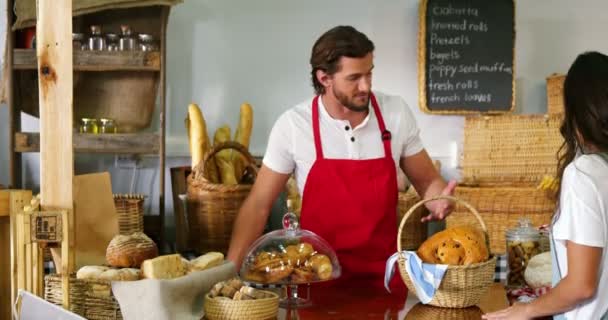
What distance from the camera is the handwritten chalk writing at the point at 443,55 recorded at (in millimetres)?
5211

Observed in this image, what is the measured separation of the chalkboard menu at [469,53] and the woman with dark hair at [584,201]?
2955 mm

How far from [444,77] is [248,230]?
231cm

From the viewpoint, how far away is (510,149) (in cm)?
500

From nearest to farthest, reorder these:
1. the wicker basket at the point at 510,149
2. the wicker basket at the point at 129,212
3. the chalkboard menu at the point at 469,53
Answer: the wicker basket at the point at 129,212 → the wicker basket at the point at 510,149 → the chalkboard menu at the point at 469,53

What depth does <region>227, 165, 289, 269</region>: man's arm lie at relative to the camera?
3.28 metres

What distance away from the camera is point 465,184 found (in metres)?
4.96

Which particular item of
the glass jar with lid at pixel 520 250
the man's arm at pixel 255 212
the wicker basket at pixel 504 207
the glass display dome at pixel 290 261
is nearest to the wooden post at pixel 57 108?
the glass display dome at pixel 290 261

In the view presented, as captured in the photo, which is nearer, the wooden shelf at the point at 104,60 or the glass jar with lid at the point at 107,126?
the wooden shelf at the point at 104,60

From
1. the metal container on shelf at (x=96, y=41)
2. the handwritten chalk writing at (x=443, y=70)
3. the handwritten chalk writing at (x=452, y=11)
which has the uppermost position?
the handwritten chalk writing at (x=452, y=11)

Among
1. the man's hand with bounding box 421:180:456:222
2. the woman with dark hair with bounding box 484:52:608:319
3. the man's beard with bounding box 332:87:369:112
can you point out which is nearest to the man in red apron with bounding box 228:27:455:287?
the man's beard with bounding box 332:87:369:112

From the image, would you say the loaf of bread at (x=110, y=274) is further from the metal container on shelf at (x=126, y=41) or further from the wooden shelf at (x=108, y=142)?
the metal container on shelf at (x=126, y=41)

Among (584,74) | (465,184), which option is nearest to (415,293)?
(584,74)

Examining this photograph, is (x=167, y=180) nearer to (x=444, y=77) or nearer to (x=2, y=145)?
(x=2, y=145)

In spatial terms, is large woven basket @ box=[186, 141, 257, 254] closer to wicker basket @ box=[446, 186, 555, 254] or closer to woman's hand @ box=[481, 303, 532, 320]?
wicker basket @ box=[446, 186, 555, 254]
